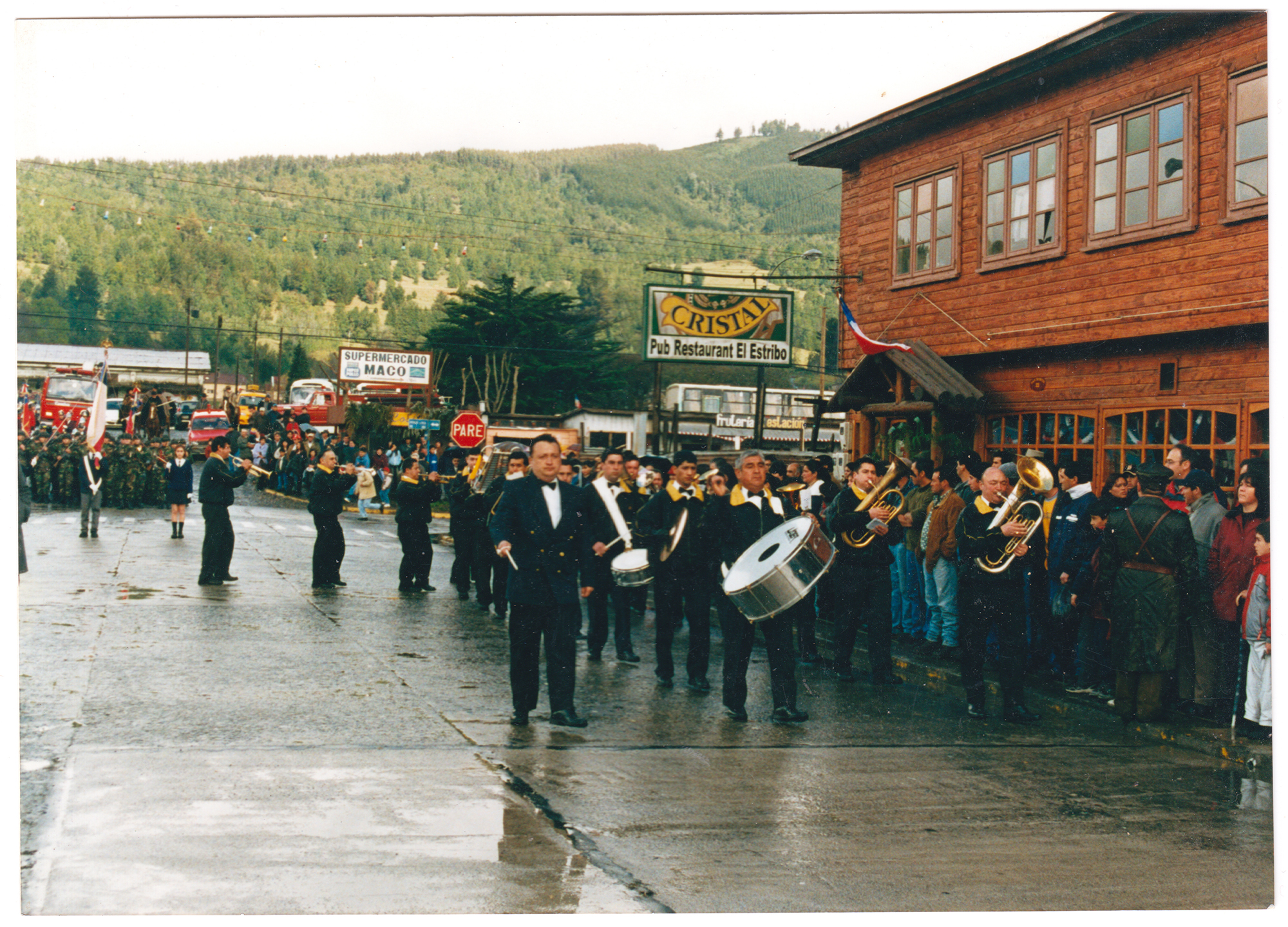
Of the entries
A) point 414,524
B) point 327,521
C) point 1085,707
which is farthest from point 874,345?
point 1085,707

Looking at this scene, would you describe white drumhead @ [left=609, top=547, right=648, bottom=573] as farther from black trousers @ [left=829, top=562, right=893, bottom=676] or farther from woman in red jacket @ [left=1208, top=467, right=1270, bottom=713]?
woman in red jacket @ [left=1208, top=467, right=1270, bottom=713]

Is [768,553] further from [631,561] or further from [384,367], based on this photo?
[384,367]

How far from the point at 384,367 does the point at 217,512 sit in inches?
1303

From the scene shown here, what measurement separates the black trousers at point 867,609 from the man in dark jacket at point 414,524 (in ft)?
22.2

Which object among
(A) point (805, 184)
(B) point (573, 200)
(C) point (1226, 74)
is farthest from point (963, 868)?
(A) point (805, 184)

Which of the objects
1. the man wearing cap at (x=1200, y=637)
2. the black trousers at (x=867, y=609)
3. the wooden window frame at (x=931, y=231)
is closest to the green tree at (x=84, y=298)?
the wooden window frame at (x=931, y=231)

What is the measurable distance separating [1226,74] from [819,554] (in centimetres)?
838

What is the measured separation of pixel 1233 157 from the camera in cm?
1310

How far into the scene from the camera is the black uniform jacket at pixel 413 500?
51.5 ft

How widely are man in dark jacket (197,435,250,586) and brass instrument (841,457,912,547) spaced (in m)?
8.46

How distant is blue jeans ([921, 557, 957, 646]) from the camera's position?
11680 mm

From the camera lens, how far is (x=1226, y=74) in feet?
43.0

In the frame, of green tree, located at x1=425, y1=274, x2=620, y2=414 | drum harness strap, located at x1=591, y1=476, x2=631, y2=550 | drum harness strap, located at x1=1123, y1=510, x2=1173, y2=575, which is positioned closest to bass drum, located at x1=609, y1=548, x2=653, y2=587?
drum harness strap, located at x1=591, y1=476, x2=631, y2=550

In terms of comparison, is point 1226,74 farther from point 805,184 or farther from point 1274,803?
point 805,184
